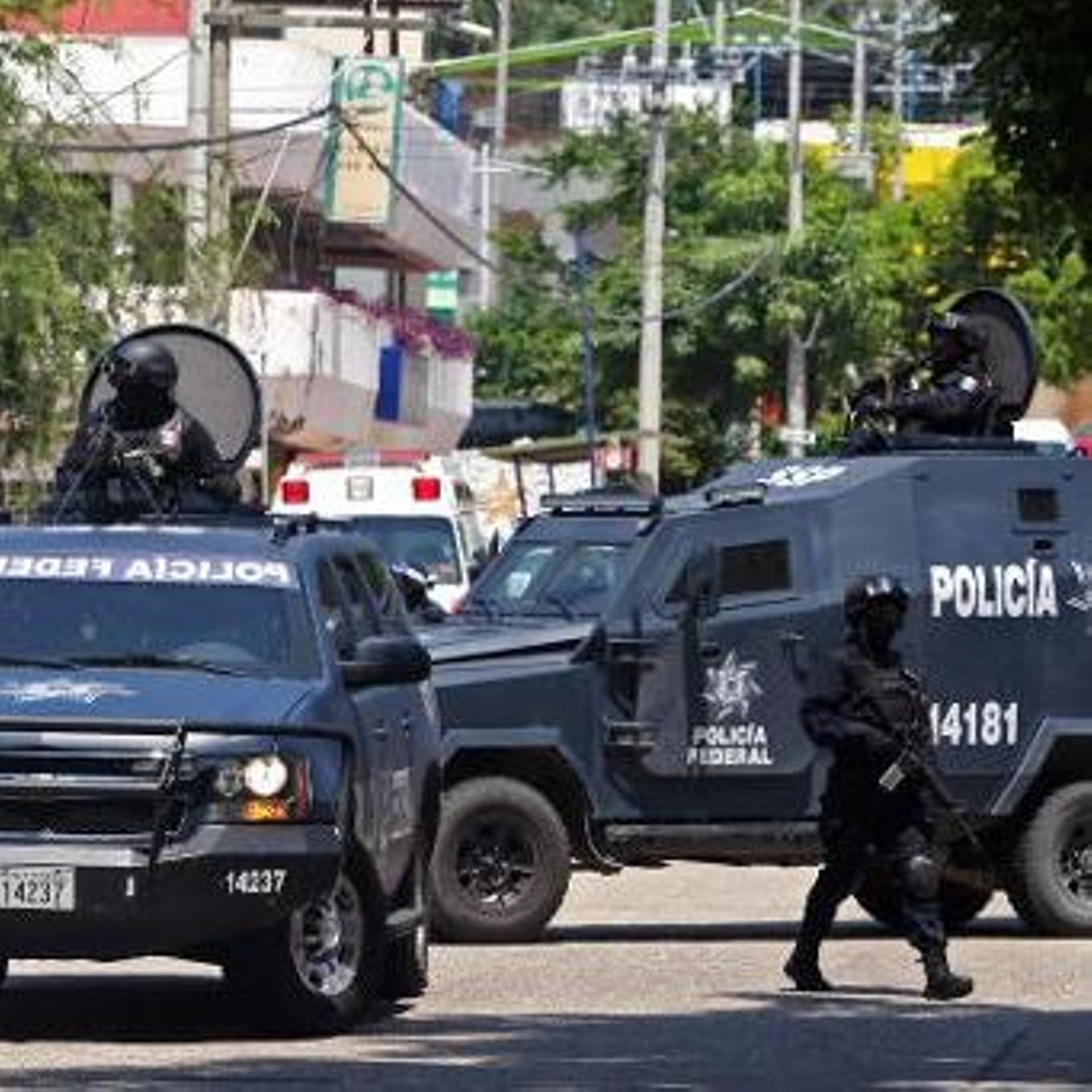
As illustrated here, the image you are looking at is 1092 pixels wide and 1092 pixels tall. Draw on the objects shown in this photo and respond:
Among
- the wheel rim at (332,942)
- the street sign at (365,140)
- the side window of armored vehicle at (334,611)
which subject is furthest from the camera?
the street sign at (365,140)

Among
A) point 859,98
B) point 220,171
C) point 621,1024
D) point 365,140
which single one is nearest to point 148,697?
point 621,1024

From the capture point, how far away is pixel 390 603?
17.5m

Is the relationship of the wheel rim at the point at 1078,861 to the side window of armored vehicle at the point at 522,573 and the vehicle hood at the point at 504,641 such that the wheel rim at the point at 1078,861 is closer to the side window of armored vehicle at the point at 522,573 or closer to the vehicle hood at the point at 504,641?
the vehicle hood at the point at 504,641

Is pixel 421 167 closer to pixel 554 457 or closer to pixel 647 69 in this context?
pixel 647 69

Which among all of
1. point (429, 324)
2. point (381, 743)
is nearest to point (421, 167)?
point (429, 324)

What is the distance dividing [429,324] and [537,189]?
32955 millimetres

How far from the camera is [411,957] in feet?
55.8

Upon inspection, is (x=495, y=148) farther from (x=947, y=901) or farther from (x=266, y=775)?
(x=266, y=775)

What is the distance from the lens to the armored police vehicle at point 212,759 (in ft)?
47.8

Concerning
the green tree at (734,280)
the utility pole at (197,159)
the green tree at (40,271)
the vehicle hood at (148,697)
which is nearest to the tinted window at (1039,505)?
the vehicle hood at (148,697)

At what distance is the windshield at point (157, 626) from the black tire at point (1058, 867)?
19.5ft

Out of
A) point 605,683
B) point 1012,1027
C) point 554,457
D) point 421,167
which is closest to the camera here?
point 1012,1027

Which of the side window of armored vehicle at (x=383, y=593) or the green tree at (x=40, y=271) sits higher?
the green tree at (x=40, y=271)

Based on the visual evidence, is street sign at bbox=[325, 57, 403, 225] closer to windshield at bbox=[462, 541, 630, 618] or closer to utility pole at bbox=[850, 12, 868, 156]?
windshield at bbox=[462, 541, 630, 618]
